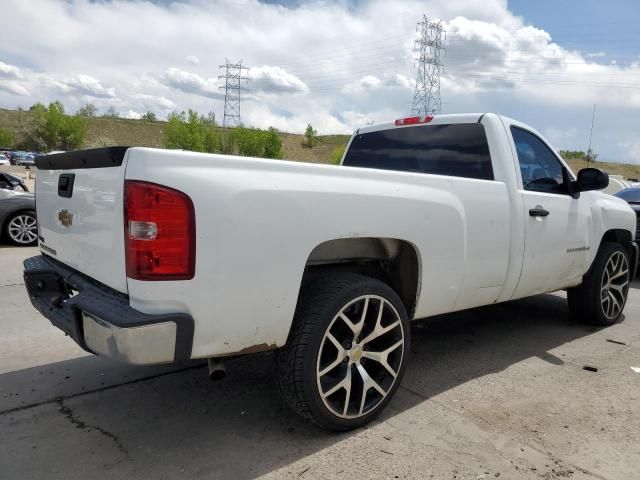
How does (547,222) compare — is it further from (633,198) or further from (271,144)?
(271,144)

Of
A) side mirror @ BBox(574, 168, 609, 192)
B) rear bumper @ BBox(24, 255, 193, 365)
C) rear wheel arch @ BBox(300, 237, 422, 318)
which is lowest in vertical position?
rear bumper @ BBox(24, 255, 193, 365)

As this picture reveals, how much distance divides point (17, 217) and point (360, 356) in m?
8.76

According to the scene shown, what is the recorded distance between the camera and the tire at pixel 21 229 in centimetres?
944

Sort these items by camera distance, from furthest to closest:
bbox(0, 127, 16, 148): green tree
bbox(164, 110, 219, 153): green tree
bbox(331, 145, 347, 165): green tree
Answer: bbox(0, 127, 16, 148): green tree, bbox(164, 110, 219, 153): green tree, bbox(331, 145, 347, 165): green tree

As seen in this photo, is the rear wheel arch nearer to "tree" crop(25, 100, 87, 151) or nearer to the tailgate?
the tailgate

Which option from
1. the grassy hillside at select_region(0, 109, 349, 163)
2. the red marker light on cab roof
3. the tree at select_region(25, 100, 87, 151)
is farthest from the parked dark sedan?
the tree at select_region(25, 100, 87, 151)

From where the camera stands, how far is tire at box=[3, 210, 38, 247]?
31.0ft

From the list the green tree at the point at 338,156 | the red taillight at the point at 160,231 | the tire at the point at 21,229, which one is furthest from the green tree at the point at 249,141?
the red taillight at the point at 160,231

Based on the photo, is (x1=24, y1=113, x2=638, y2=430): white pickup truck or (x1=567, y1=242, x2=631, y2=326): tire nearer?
(x1=24, y1=113, x2=638, y2=430): white pickup truck

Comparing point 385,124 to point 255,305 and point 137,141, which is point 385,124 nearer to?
point 255,305

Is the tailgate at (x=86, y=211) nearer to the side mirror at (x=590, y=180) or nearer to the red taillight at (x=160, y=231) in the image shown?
the red taillight at (x=160, y=231)

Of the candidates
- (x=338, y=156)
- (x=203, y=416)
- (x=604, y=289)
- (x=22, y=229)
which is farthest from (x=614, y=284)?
(x=338, y=156)

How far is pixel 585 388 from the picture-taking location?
368 cm

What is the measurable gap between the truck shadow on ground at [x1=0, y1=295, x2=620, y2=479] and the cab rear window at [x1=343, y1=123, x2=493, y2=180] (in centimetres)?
149
